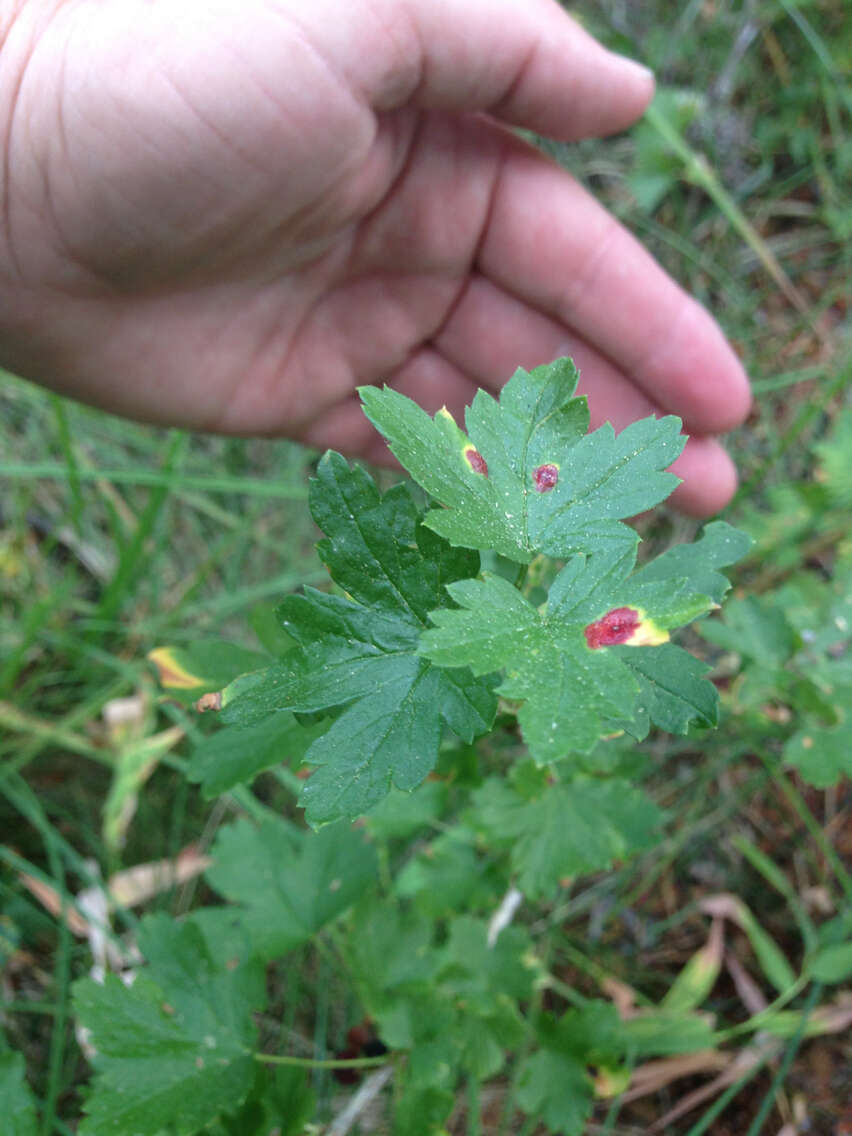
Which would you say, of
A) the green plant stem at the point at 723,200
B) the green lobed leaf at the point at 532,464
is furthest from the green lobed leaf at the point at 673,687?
the green plant stem at the point at 723,200

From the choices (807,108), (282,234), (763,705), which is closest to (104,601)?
(282,234)

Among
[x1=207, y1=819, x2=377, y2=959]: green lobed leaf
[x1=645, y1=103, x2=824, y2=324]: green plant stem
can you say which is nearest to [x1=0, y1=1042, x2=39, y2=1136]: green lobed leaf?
[x1=207, y1=819, x2=377, y2=959]: green lobed leaf

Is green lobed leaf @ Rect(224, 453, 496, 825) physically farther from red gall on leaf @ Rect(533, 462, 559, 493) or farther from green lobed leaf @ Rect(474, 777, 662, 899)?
green lobed leaf @ Rect(474, 777, 662, 899)

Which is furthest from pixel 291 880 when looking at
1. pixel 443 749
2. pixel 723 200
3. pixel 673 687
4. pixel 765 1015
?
pixel 723 200

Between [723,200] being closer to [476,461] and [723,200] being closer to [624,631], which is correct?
[476,461]

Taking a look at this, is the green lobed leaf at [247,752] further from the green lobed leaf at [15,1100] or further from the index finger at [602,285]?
the index finger at [602,285]

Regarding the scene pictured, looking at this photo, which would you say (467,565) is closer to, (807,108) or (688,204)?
(688,204)
